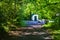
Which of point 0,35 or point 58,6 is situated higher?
point 58,6

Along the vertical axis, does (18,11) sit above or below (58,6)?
below

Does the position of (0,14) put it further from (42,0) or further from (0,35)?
(42,0)

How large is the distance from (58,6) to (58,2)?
322mm

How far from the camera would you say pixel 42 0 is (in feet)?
63.1

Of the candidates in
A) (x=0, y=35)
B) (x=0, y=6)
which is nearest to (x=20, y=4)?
(x=0, y=6)

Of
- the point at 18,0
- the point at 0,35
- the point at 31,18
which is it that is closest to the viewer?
the point at 0,35

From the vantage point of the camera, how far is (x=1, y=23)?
65.7ft

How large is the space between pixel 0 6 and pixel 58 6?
8694mm

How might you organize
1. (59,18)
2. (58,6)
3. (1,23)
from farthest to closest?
(1,23)
(58,6)
(59,18)

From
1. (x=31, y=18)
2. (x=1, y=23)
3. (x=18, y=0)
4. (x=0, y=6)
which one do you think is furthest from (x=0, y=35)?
(x=31, y=18)

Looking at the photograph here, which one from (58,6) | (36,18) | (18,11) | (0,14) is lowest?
(36,18)

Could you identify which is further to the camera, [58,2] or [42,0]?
[42,0]

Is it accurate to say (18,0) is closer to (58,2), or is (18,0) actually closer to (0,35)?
(0,35)

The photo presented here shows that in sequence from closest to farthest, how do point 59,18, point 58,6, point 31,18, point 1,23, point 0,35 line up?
point 59,18, point 58,6, point 0,35, point 1,23, point 31,18
